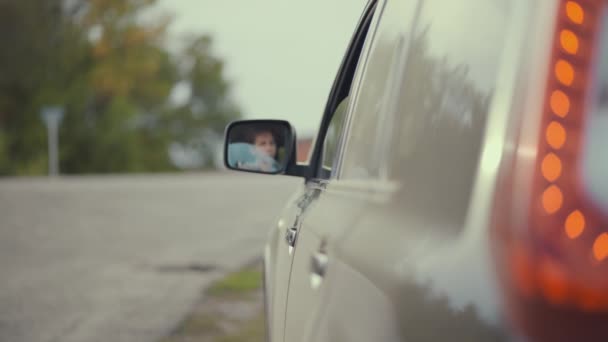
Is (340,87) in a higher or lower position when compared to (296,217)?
higher

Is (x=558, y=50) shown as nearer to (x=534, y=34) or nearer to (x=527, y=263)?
(x=534, y=34)

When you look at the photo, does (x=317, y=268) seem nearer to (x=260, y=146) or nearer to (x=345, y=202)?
(x=345, y=202)

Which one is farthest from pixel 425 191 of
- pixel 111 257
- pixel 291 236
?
pixel 111 257

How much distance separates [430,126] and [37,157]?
159 ft

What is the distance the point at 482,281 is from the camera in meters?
1.14

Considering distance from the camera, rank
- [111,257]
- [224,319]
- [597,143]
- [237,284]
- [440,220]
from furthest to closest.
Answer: [111,257] → [237,284] → [224,319] → [440,220] → [597,143]

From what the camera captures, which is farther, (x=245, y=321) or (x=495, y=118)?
(x=245, y=321)

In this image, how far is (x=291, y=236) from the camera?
9.40 ft

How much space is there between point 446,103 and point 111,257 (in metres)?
10.1

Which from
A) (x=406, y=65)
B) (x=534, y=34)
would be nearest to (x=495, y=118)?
(x=534, y=34)

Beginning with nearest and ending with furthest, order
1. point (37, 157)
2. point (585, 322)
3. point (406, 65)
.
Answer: point (585, 322) < point (406, 65) < point (37, 157)

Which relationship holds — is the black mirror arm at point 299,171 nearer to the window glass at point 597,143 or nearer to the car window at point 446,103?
the car window at point 446,103

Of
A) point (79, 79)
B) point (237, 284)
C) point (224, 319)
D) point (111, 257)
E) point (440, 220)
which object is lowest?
point (111, 257)

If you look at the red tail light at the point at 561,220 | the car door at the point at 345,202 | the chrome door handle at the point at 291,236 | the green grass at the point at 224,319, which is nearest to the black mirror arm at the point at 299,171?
the chrome door handle at the point at 291,236
